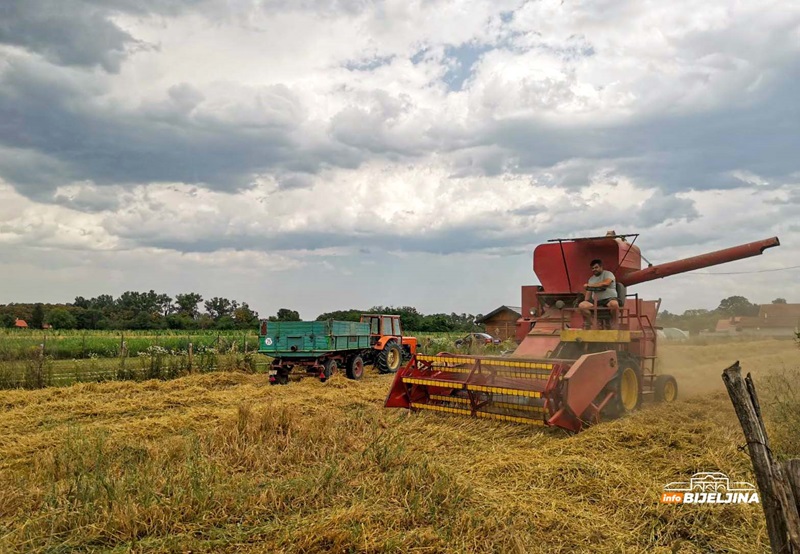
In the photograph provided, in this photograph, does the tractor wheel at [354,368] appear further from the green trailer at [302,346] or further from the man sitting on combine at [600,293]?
the man sitting on combine at [600,293]

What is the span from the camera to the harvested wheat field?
413cm

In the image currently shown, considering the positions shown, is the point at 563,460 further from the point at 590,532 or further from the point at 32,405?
the point at 32,405

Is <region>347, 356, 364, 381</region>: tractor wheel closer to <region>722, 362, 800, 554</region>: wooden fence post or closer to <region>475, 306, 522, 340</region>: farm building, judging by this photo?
<region>722, 362, 800, 554</region>: wooden fence post

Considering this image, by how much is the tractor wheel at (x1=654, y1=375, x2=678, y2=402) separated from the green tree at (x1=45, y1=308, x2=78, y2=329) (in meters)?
53.4

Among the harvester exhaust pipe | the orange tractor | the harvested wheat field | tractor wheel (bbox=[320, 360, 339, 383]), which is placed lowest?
the harvested wheat field

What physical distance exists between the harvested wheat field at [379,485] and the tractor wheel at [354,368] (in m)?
7.94

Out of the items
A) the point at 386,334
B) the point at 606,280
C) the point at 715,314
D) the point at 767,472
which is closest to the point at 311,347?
the point at 386,334

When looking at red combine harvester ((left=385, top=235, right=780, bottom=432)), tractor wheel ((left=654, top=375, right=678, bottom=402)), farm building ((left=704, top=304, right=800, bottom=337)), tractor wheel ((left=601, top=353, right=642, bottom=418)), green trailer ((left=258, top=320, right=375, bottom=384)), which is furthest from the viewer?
farm building ((left=704, top=304, right=800, bottom=337))

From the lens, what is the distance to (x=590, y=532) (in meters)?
4.51

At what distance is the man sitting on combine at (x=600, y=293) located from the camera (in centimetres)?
929

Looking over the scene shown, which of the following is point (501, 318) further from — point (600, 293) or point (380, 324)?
point (600, 293)

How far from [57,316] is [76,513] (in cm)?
5611

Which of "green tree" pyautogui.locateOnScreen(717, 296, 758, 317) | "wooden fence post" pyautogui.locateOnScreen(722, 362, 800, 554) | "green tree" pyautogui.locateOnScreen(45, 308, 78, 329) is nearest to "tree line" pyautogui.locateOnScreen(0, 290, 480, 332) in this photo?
"green tree" pyautogui.locateOnScreen(45, 308, 78, 329)

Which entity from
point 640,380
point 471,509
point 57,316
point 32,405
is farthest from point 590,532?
point 57,316
